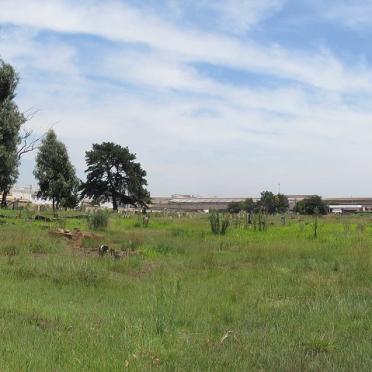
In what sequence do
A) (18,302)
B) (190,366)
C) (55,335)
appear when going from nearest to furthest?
1. (190,366)
2. (55,335)
3. (18,302)

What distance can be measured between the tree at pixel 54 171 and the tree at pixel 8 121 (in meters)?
17.7

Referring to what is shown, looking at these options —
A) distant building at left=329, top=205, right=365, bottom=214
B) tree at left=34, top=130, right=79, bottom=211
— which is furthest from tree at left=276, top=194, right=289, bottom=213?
tree at left=34, top=130, right=79, bottom=211

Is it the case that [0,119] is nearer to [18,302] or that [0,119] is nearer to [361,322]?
[18,302]

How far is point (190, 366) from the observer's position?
554 cm

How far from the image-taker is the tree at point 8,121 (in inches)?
1040

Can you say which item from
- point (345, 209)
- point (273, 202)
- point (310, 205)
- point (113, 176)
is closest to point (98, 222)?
point (113, 176)

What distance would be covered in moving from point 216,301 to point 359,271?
4.69m

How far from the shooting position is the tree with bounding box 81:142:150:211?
246 feet

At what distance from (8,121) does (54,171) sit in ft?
67.0

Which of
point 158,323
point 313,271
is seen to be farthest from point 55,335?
point 313,271

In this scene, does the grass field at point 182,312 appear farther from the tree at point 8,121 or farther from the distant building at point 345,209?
the distant building at point 345,209

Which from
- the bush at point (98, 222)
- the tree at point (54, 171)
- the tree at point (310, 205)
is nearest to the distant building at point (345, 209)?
the tree at point (310, 205)

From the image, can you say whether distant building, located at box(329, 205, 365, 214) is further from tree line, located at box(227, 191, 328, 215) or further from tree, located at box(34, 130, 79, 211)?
tree, located at box(34, 130, 79, 211)

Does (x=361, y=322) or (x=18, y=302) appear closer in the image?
(x=361, y=322)
